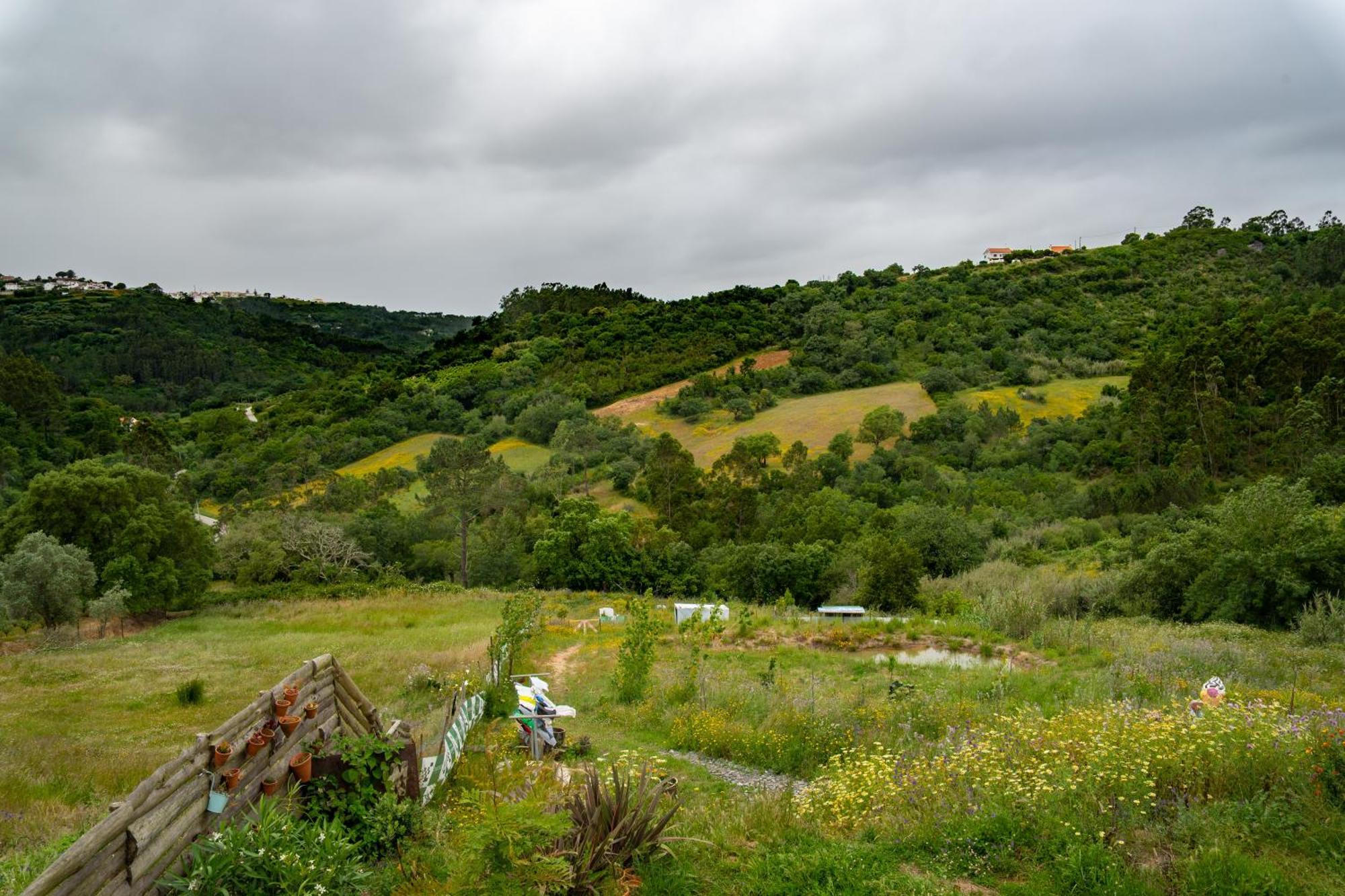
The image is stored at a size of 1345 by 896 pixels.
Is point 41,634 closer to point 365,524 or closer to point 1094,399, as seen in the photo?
point 365,524

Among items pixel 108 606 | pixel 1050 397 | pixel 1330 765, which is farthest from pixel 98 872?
pixel 1050 397

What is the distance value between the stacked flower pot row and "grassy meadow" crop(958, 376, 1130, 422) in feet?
184

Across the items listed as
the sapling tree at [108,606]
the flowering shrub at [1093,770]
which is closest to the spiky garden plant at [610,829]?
the flowering shrub at [1093,770]

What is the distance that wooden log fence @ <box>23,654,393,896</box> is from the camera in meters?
3.61

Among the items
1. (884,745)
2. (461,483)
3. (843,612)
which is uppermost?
(461,483)

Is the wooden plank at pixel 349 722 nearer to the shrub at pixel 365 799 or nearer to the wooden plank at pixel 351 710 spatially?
the wooden plank at pixel 351 710

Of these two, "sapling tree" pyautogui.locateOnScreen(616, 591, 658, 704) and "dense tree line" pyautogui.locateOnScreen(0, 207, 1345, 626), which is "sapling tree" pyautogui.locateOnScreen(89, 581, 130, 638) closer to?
"dense tree line" pyautogui.locateOnScreen(0, 207, 1345, 626)

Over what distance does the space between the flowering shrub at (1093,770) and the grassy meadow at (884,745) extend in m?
0.02

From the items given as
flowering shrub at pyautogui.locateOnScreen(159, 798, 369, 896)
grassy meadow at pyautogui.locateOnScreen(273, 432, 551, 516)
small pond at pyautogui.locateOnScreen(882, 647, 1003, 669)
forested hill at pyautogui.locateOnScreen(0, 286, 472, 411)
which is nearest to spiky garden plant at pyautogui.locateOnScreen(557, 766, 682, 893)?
flowering shrub at pyautogui.locateOnScreen(159, 798, 369, 896)

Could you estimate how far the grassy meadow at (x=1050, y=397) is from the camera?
5475 centimetres

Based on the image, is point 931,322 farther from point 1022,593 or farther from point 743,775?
point 743,775

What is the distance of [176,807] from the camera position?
14.4ft

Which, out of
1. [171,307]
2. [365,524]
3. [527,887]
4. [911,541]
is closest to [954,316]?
[911,541]

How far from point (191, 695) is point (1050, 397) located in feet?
196
